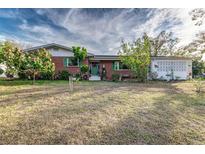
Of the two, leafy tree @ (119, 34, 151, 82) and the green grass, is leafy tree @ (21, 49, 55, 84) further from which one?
the green grass

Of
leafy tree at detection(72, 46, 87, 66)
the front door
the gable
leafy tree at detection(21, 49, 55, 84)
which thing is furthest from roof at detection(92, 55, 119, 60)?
leafy tree at detection(21, 49, 55, 84)

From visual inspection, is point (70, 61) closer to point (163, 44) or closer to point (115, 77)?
point (115, 77)

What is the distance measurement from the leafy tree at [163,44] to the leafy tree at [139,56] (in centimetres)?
1172

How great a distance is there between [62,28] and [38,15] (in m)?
2.48

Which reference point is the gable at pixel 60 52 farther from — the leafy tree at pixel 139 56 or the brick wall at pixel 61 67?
the leafy tree at pixel 139 56

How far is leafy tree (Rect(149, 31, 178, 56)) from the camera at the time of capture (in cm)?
2606

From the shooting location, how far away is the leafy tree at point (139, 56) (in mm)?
14445

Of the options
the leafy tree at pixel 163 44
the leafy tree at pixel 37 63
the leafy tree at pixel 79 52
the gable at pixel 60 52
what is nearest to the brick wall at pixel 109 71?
the leafy tree at pixel 79 52

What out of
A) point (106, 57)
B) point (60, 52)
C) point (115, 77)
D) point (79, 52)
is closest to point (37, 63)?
point (79, 52)

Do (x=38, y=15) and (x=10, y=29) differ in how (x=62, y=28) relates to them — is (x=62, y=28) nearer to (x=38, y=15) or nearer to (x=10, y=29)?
(x=38, y=15)

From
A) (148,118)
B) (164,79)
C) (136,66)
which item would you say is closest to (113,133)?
(148,118)

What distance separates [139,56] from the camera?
570 inches

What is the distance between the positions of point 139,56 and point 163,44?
46.2 feet
